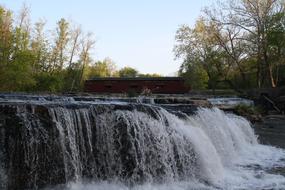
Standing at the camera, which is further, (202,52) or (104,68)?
(104,68)

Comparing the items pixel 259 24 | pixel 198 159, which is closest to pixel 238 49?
pixel 259 24

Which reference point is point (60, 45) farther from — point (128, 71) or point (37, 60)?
point (128, 71)

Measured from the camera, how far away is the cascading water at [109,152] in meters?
8.79

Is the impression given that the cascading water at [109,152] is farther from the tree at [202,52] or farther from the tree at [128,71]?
the tree at [128,71]

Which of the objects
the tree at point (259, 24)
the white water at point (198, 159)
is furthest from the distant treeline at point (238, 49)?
the white water at point (198, 159)

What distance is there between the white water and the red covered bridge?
32169 mm

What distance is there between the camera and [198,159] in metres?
11.3

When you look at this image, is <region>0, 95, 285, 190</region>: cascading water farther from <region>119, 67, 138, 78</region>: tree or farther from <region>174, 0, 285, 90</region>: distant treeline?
<region>119, 67, 138, 78</region>: tree

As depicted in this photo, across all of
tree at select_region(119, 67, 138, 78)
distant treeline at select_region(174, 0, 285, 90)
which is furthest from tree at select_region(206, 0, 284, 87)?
tree at select_region(119, 67, 138, 78)

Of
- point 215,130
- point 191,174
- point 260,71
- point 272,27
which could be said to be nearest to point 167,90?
point 260,71

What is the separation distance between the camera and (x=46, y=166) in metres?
9.00

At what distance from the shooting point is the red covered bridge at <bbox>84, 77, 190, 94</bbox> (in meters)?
47.3

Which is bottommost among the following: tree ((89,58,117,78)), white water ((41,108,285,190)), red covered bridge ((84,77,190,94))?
white water ((41,108,285,190))

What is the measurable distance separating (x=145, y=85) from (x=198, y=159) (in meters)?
36.3
